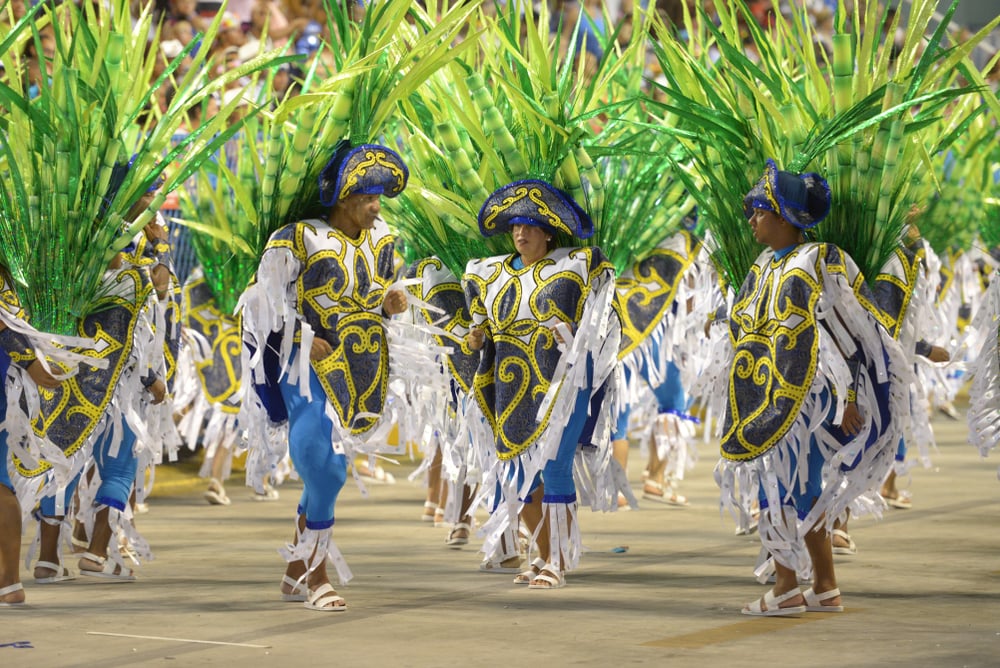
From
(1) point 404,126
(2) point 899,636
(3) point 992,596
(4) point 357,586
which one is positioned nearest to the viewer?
(2) point 899,636

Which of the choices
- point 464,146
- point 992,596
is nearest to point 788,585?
point 992,596

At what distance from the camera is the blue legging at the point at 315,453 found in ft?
18.9

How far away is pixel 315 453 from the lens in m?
5.75

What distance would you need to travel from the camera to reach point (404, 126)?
747 cm

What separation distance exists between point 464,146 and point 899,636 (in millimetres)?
2834

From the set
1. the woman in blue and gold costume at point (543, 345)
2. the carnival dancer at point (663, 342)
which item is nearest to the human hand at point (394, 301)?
the woman in blue and gold costume at point (543, 345)

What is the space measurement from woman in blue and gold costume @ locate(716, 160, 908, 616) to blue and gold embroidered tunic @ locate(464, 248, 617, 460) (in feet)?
2.43

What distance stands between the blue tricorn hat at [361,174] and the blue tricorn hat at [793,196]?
1.26 m

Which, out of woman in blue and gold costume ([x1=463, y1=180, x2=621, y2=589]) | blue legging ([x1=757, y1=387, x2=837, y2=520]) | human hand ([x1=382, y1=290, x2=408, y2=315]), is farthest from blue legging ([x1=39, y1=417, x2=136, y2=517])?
blue legging ([x1=757, y1=387, x2=837, y2=520])

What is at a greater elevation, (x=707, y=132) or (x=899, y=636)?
(x=707, y=132)

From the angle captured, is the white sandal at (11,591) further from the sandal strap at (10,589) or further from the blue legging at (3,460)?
the blue legging at (3,460)

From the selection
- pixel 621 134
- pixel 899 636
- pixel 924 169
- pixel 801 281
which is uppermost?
pixel 621 134

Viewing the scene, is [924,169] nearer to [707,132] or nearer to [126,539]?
[707,132]

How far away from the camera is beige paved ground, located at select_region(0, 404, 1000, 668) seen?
16.2ft
